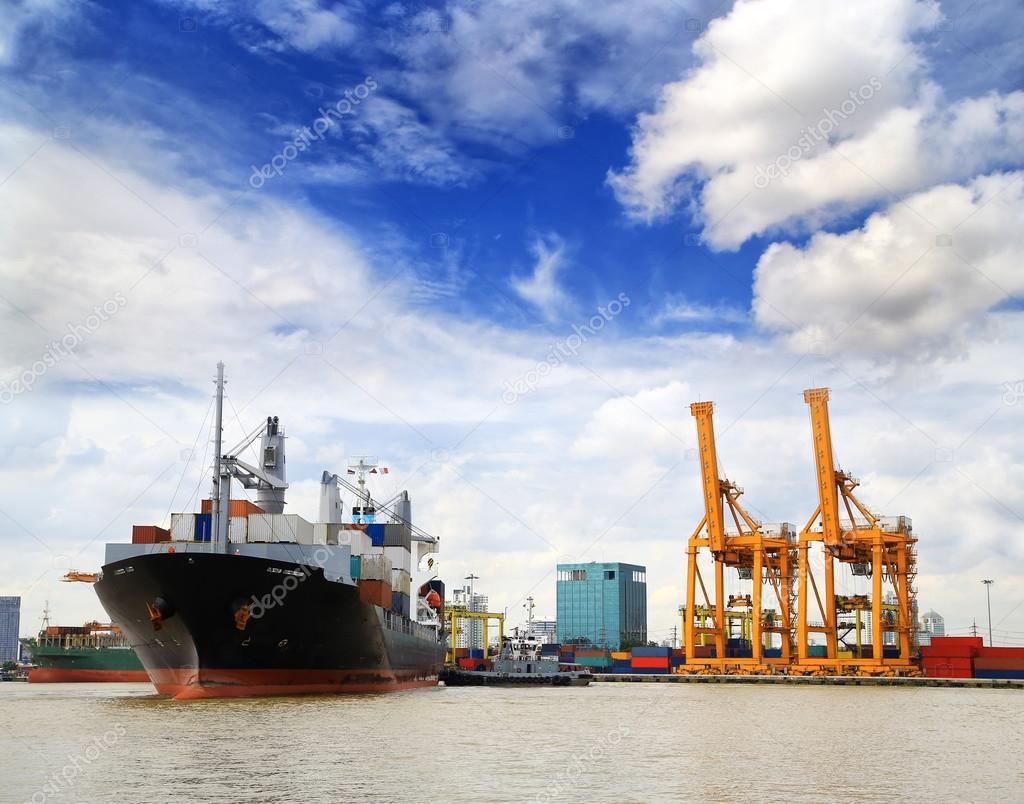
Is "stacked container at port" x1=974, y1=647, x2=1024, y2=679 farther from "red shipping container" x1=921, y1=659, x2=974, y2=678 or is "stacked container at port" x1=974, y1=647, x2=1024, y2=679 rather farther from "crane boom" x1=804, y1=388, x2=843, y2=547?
"crane boom" x1=804, y1=388, x2=843, y2=547

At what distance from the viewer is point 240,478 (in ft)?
171

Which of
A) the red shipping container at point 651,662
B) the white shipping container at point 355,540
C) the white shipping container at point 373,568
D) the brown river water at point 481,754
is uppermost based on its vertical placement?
the white shipping container at point 355,540

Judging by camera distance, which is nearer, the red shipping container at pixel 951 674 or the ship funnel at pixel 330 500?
the ship funnel at pixel 330 500

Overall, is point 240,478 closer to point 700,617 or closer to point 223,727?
point 223,727

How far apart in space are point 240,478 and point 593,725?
84.0 ft

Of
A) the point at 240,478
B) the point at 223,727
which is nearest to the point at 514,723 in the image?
the point at 223,727

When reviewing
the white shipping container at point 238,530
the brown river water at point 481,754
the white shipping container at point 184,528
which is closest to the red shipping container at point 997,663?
the brown river water at point 481,754

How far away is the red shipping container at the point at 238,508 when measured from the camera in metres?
48.7

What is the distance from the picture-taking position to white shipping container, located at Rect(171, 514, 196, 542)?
46094mm

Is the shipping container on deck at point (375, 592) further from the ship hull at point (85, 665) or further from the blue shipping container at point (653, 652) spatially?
the blue shipping container at point (653, 652)

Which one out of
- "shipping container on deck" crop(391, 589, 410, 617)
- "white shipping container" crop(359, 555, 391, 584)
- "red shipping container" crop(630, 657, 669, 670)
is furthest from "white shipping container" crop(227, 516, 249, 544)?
"red shipping container" crop(630, 657, 669, 670)

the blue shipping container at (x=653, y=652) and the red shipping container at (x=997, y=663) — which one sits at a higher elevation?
the red shipping container at (x=997, y=663)

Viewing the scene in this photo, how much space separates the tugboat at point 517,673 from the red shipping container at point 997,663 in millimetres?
33473

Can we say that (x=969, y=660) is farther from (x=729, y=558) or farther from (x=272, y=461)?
(x=272, y=461)
